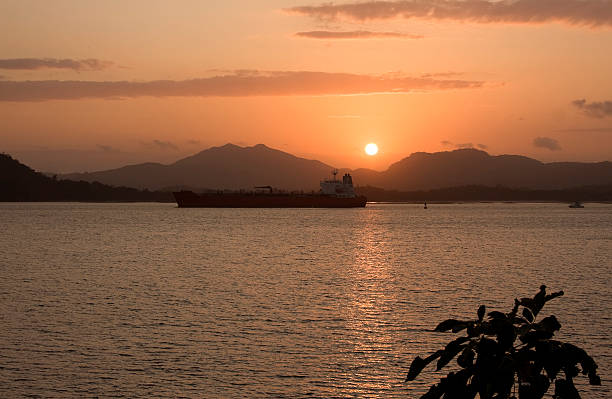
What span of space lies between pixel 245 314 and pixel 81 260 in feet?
131

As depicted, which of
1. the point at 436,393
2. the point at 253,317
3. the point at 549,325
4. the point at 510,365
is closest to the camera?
the point at 510,365

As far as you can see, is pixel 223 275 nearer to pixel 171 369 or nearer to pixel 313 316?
pixel 313 316

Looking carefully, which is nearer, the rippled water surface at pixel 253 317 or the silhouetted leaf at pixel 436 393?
→ the silhouetted leaf at pixel 436 393

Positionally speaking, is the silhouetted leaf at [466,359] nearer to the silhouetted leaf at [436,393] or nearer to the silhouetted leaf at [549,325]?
the silhouetted leaf at [436,393]

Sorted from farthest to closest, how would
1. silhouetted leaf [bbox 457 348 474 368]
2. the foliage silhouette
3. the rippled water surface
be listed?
1. the rippled water surface
2. silhouetted leaf [bbox 457 348 474 368]
3. the foliage silhouette

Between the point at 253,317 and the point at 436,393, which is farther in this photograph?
the point at 253,317

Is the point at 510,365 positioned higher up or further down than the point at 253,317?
higher up

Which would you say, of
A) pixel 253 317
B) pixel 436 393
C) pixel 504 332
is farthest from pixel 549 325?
pixel 253 317

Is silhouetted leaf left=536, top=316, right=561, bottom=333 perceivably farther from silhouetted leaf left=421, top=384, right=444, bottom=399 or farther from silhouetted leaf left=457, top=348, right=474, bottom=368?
silhouetted leaf left=421, top=384, right=444, bottom=399

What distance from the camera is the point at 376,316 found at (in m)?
32.9

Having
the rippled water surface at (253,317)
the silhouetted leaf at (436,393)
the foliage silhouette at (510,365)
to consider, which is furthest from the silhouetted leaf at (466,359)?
the rippled water surface at (253,317)

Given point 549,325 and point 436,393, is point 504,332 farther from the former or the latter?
point 436,393

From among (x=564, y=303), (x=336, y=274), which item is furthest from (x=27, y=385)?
(x=336, y=274)

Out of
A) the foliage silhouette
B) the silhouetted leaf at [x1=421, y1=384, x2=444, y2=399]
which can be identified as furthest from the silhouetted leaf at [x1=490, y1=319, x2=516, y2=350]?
the silhouetted leaf at [x1=421, y1=384, x2=444, y2=399]
